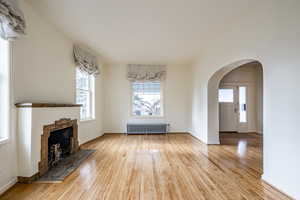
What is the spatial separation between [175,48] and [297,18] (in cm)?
316

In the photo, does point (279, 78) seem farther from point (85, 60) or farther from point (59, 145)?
point (85, 60)

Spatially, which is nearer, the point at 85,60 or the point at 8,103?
the point at 8,103

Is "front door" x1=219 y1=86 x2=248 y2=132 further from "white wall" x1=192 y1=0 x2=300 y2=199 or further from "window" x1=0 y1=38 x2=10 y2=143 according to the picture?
"window" x1=0 y1=38 x2=10 y2=143

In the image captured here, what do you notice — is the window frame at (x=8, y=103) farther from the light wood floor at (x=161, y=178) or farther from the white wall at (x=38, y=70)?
the light wood floor at (x=161, y=178)

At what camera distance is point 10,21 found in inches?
84.0

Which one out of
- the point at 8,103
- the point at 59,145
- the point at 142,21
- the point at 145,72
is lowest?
the point at 59,145

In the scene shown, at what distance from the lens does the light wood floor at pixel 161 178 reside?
2182 mm

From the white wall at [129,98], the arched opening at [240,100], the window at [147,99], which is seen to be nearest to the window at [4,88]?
the white wall at [129,98]

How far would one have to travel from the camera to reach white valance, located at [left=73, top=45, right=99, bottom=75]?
14.8 ft

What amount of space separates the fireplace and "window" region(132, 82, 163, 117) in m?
3.12

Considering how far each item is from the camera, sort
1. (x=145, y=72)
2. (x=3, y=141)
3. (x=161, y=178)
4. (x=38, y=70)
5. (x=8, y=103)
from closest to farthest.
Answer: (x=3, y=141), (x=8, y=103), (x=161, y=178), (x=38, y=70), (x=145, y=72)

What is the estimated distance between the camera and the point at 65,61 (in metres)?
4.11

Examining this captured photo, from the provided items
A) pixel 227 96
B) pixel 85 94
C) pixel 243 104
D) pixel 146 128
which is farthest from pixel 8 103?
pixel 243 104

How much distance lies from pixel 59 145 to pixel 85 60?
247 centimetres
